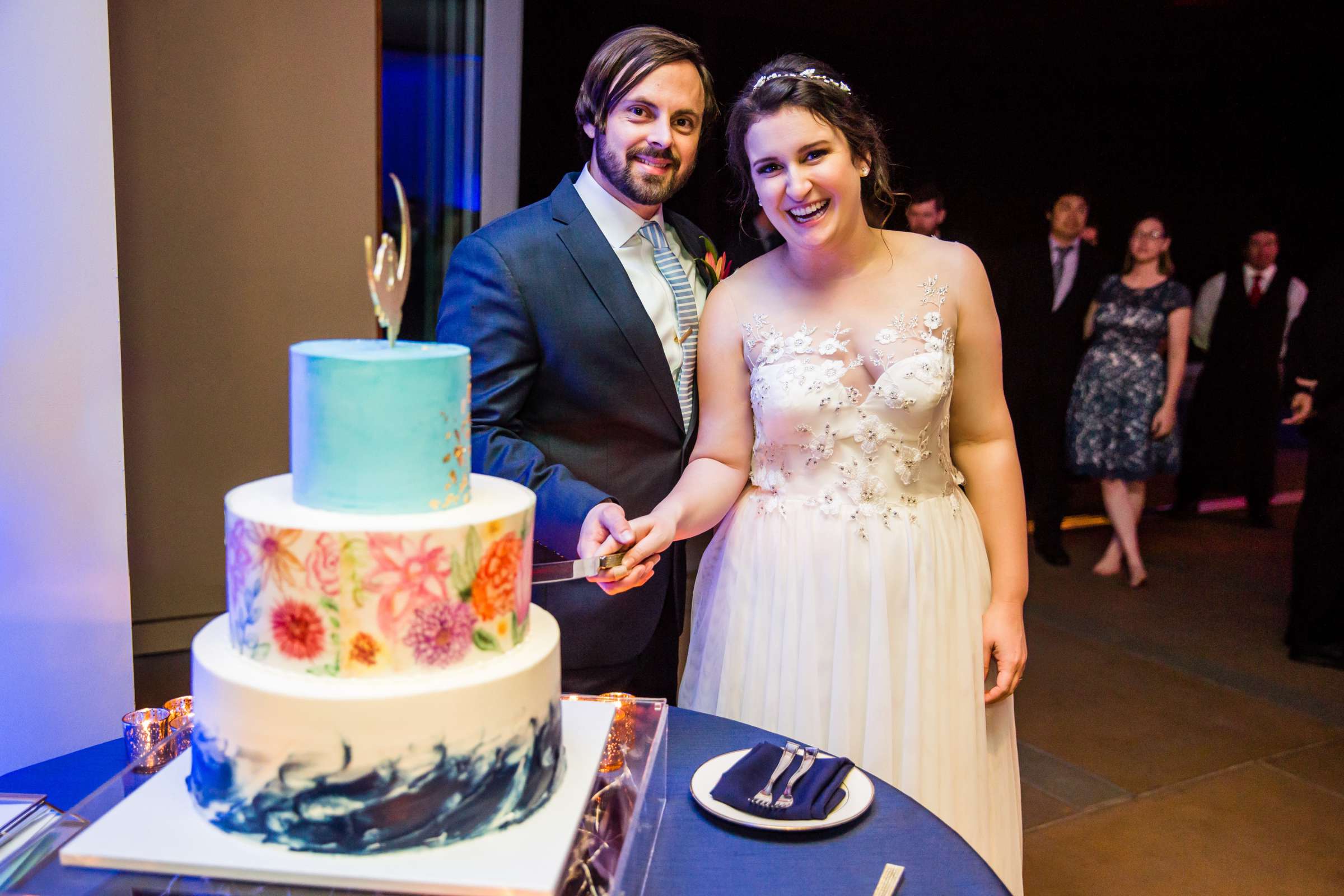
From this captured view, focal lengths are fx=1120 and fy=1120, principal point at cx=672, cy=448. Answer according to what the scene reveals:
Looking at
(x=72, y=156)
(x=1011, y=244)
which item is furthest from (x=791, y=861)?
(x=1011, y=244)

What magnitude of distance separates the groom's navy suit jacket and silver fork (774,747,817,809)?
0.63 m

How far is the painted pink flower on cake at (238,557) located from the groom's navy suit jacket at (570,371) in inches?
34.1

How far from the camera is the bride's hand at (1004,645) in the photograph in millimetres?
1977

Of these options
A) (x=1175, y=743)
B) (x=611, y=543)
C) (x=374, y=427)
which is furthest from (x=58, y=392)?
(x=1175, y=743)

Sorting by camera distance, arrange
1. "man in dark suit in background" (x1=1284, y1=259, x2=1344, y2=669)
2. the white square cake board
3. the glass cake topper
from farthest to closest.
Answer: "man in dark suit in background" (x1=1284, y1=259, x2=1344, y2=669), the glass cake topper, the white square cake board

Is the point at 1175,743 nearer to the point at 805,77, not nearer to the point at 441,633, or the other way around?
the point at 805,77

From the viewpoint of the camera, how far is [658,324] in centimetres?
213

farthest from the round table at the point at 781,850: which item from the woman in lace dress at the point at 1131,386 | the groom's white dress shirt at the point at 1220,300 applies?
the groom's white dress shirt at the point at 1220,300

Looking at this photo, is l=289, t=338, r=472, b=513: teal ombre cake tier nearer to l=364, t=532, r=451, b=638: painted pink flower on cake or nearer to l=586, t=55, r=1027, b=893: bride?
l=364, t=532, r=451, b=638: painted pink flower on cake

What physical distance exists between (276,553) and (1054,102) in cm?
669

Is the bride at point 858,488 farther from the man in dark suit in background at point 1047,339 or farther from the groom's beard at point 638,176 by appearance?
the man in dark suit in background at point 1047,339

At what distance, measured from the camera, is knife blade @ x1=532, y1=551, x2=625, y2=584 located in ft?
4.54

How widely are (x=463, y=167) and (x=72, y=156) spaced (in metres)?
2.32

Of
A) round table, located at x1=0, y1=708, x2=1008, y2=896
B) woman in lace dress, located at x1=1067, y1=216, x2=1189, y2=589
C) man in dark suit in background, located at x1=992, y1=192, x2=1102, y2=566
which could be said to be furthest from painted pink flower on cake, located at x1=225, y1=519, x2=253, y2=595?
woman in lace dress, located at x1=1067, y1=216, x2=1189, y2=589
